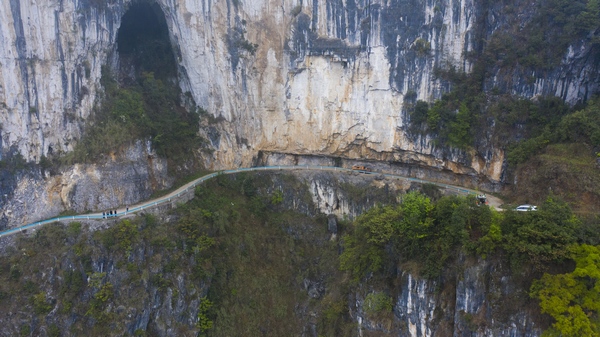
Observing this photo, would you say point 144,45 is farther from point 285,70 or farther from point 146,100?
point 285,70

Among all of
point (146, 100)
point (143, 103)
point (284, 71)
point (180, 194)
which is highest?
point (284, 71)

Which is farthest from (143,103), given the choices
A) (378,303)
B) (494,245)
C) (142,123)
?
(494,245)

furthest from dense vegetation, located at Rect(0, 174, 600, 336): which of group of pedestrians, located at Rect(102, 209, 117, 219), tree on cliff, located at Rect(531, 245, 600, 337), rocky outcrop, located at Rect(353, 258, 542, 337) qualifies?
group of pedestrians, located at Rect(102, 209, 117, 219)

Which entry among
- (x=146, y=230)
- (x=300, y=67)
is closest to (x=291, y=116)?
(x=300, y=67)

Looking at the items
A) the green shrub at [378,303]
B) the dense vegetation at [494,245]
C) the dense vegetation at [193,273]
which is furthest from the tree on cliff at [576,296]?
the dense vegetation at [193,273]

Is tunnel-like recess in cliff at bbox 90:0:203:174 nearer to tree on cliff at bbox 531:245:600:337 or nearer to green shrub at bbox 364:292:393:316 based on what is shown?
green shrub at bbox 364:292:393:316

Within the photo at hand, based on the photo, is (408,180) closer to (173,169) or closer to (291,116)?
(291,116)

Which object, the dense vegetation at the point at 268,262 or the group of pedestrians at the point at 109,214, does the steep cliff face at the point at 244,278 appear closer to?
the dense vegetation at the point at 268,262
